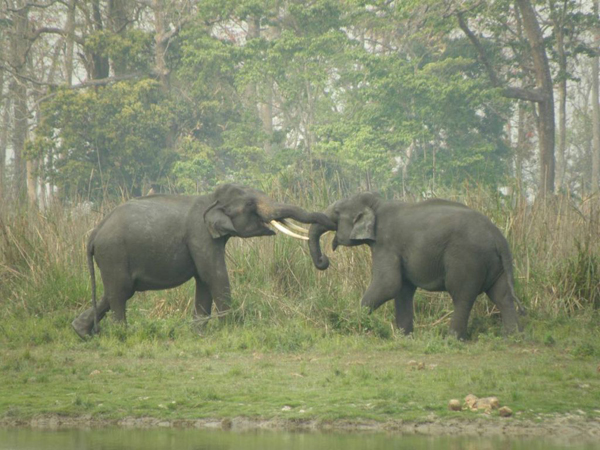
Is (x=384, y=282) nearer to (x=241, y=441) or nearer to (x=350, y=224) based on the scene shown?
(x=350, y=224)

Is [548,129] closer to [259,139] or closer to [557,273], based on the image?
[259,139]

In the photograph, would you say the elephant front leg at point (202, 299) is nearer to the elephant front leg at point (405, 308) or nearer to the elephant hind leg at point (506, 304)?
the elephant front leg at point (405, 308)

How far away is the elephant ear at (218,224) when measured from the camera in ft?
30.5

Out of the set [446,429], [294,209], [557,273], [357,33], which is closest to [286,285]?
[294,209]

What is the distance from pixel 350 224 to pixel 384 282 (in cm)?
73

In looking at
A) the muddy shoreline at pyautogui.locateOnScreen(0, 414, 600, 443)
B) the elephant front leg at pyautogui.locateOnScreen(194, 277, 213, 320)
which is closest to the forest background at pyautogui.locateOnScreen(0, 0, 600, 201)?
the elephant front leg at pyautogui.locateOnScreen(194, 277, 213, 320)

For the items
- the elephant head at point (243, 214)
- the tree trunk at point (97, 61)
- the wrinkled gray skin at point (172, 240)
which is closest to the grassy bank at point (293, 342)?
the wrinkled gray skin at point (172, 240)

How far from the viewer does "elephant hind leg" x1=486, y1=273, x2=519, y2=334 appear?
891 centimetres

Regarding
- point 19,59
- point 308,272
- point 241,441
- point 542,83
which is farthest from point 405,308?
point 19,59

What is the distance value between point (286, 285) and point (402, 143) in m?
21.6

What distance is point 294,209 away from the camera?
9.17m

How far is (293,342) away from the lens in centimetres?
864

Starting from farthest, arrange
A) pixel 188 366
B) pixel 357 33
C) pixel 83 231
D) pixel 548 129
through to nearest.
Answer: pixel 357 33
pixel 548 129
pixel 83 231
pixel 188 366

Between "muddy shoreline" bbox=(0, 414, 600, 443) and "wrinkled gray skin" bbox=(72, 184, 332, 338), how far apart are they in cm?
316
